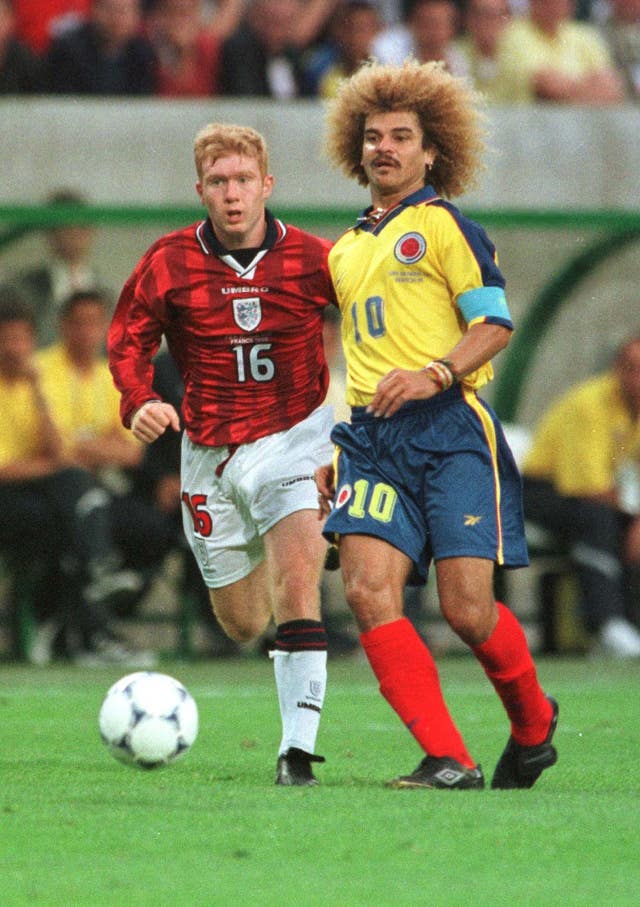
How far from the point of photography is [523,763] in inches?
225

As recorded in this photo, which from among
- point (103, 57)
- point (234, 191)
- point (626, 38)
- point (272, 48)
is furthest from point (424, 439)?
point (626, 38)

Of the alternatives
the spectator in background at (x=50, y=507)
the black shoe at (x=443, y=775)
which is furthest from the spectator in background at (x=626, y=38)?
the black shoe at (x=443, y=775)

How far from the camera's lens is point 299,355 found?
6.46 meters

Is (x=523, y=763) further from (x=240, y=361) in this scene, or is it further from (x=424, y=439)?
(x=240, y=361)

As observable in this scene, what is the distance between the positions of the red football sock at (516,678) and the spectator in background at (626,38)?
10867 millimetres

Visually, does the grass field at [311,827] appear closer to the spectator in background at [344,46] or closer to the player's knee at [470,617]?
the player's knee at [470,617]

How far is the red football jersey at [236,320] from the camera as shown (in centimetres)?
636

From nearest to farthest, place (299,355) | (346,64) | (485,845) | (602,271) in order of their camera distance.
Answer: (485,845) → (299,355) → (602,271) → (346,64)

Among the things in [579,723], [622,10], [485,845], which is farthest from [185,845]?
[622,10]

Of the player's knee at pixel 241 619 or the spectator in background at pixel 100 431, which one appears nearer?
the player's knee at pixel 241 619

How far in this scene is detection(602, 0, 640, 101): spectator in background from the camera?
15.8m

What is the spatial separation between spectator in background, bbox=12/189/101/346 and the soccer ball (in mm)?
5996

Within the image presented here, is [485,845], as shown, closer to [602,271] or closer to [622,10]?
[602,271]

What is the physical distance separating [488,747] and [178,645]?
533 centimetres
